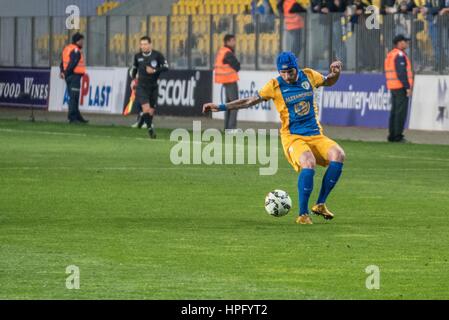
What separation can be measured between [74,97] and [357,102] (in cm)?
722

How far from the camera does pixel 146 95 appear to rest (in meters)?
34.0

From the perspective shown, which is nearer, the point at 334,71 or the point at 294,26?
the point at 334,71

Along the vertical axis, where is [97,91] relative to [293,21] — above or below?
below

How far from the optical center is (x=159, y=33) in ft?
146

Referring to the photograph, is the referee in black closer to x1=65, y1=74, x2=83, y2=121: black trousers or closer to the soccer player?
x1=65, y1=74, x2=83, y2=121: black trousers

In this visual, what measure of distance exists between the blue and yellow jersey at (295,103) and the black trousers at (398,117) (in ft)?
46.1

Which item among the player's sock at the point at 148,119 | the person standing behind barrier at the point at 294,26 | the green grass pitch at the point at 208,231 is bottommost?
the green grass pitch at the point at 208,231

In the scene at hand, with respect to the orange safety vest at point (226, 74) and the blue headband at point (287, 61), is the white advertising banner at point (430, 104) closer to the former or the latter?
the orange safety vest at point (226, 74)

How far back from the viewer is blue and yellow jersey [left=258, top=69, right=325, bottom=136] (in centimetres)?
1769

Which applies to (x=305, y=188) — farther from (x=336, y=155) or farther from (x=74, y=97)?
(x=74, y=97)

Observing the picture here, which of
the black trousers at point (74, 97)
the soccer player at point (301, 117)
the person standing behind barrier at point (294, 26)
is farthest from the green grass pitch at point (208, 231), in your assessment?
the person standing behind barrier at point (294, 26)

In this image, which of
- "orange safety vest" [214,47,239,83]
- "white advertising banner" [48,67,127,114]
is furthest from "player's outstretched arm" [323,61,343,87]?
"white advertising banner" [48,67,127,114]

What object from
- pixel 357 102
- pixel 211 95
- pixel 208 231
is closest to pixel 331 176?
pixel 208 231

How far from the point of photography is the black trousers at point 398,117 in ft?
104
